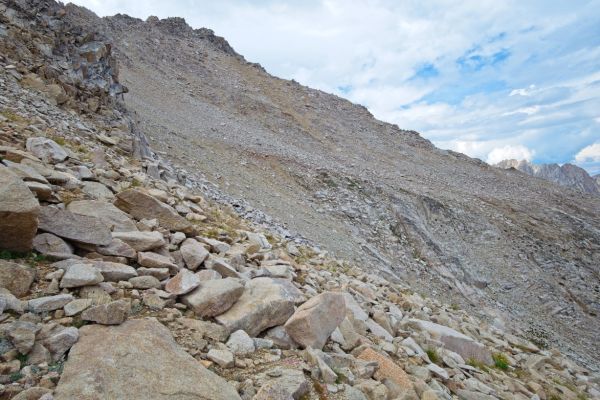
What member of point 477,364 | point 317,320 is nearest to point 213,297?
point 317,320

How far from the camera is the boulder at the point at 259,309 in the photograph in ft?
15.7

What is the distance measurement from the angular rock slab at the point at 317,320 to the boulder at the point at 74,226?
283cm

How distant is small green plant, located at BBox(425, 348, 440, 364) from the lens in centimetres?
706

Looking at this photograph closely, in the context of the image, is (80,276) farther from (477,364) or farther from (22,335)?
(477,364)

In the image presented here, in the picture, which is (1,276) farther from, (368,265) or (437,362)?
(368,265)

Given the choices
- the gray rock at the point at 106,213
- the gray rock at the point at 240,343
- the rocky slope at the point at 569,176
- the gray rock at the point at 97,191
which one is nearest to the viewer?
the gray rock at the point at 240,343

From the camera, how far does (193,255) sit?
5.94 meters

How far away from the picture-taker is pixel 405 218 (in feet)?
73.4

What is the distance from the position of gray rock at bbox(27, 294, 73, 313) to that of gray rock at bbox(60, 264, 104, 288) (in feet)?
0.68

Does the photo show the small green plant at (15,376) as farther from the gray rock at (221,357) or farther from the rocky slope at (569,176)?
the rocky slope at (569,176)

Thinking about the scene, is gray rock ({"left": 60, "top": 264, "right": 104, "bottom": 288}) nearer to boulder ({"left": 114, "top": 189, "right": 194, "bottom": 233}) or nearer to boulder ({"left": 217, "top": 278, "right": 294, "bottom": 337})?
boulder ({"left": 217, "top": 278, "right": 294, "bottom": 337})

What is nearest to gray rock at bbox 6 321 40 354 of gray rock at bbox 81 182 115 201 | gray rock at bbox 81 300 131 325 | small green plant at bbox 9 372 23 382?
small green plant at bbox 9 372 23 382

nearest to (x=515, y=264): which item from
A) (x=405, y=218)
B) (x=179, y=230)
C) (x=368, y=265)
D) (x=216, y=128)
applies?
(x=405, y=218)

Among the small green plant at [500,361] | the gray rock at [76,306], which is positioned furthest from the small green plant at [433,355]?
the gray rock at [76,306]
